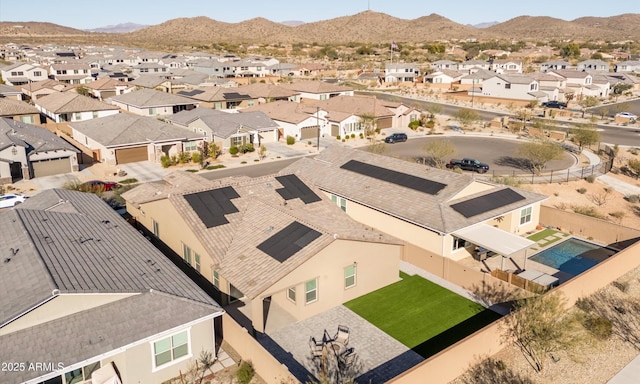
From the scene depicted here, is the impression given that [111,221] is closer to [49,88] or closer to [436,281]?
[436,281]

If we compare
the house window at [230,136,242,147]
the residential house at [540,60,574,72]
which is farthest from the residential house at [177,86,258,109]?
the residential house at [540,60,574,72]

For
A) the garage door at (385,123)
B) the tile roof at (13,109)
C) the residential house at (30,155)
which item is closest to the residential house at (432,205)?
the residential house at (30,155)

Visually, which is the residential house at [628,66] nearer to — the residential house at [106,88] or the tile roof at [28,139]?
the residential house at [106,88]

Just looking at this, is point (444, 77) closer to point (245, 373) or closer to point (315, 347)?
point (315, 347)

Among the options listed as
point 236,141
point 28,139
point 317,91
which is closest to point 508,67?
point 317,91

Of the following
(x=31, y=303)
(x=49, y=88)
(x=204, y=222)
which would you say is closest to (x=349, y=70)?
(x=49, y=88)

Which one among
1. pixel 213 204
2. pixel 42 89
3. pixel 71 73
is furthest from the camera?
pixel 71 73

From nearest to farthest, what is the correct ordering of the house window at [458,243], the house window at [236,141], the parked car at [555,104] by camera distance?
the house window at [458,243] → the house window at [236,141] → the parked car at [555,104]
